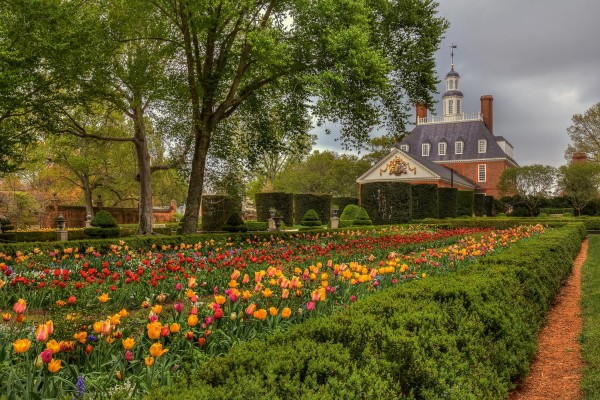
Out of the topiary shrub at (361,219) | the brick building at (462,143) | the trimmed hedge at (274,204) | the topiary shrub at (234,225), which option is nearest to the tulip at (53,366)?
the topiary shrub at (234,225)

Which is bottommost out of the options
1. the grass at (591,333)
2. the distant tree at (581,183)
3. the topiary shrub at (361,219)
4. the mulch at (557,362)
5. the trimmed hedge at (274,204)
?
the mulch at (557,362)

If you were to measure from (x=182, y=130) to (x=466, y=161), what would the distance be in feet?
150

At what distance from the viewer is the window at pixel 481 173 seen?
56.8 m

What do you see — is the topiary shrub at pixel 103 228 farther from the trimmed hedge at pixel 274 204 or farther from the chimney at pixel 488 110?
the chimney at pixel 488 110

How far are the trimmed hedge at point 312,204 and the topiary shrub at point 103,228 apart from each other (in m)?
18.9

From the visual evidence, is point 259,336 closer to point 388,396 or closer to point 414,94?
point 388,396

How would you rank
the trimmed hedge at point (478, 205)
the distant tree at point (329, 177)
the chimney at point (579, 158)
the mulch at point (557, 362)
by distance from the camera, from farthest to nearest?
the distant tree at point (329, 177) → the trimmed hedge at point (478, 205) → the chimney at point (579, 158) → the mulch at point (557, 362)

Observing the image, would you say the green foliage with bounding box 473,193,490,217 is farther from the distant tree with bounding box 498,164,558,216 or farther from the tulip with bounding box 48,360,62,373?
the tulip with bounding box 48,360,62,373

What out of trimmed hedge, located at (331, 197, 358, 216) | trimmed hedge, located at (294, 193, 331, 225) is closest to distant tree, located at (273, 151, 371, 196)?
trimmed hedge, located at (331, 197, 358, 216)

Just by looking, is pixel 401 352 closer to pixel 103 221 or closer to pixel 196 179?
pixel 196 179

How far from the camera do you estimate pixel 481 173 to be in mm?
57062

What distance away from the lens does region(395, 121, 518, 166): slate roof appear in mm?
56625

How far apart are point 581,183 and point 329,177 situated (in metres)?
26.8

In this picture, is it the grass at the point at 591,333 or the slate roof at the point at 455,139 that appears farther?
the slate roof at the point at 455,139
